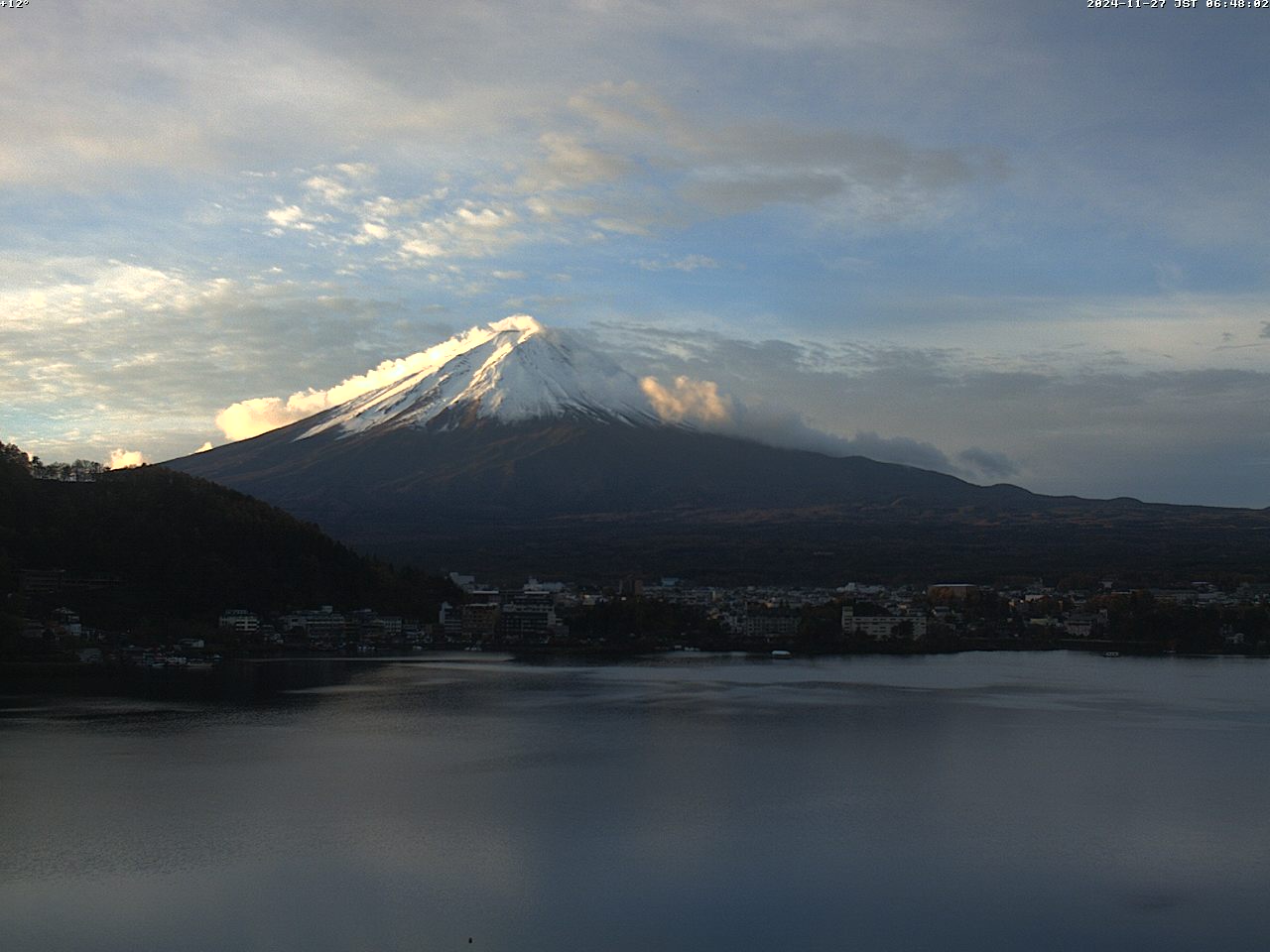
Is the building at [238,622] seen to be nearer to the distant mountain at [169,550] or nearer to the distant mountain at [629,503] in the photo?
the distant mountain at [169,550]

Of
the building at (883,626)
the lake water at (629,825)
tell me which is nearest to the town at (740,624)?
the building at (883,626)

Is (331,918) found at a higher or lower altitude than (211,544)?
lower

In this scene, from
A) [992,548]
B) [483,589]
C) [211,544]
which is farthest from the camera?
[992,548]

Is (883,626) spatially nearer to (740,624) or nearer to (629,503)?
(740,624)

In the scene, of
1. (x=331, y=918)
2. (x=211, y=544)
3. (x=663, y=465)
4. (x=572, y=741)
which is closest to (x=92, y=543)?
A: (x=211, y=544)

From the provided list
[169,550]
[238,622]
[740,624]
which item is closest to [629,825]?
[238,622]

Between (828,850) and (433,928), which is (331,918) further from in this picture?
(828,850)
